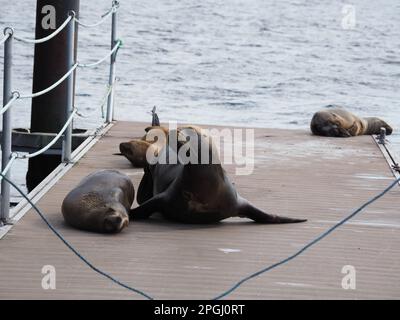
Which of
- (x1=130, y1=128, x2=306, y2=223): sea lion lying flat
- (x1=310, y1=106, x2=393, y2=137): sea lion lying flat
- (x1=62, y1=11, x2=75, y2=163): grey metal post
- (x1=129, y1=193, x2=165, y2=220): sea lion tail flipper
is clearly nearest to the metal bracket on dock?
Result: (x1=310, y1=106, x2=393, y2=137): sea lion lying flat

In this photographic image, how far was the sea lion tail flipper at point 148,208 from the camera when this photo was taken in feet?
19.6

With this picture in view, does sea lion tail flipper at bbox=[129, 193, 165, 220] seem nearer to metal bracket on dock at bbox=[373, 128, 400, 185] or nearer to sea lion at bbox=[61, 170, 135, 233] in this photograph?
sea lion at bbox=[61, 170, 135, 233]

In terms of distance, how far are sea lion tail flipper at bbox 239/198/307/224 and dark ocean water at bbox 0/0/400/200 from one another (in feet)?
14.1

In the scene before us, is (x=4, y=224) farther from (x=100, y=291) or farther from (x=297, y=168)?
(x=297, y=168)

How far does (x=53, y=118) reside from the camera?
9.58 m

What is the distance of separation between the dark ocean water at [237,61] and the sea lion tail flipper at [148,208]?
4098mm

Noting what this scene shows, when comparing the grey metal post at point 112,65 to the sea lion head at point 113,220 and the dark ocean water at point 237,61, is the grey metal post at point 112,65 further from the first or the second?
the sea lion head at point 113,220

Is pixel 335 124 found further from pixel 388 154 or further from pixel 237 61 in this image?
pixel 237 61

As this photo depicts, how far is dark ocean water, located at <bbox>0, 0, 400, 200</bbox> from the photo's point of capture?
1800cm

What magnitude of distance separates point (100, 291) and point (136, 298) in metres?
0.19

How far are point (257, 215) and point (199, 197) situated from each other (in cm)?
38

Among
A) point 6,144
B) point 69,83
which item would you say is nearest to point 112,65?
point 69,83

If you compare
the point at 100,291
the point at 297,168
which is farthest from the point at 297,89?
the point at 100,291
